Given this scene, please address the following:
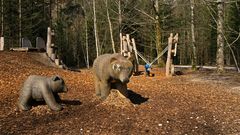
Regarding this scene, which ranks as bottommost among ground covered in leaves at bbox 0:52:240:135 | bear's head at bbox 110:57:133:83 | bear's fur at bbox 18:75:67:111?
ground covered in leaves at bbox 0:52:240:135

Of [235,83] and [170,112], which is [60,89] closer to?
[170,112]

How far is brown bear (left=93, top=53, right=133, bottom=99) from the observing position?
798 centimetres

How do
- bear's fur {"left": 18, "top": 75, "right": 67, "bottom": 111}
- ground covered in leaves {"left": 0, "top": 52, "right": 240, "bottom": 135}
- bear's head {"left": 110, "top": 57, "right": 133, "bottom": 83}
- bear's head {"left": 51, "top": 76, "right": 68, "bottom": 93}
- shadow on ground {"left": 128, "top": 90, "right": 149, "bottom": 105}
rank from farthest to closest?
shadow on ground {"left": 128, "top": 90, "right": 149, "bottom": 105}, bear's head {"left": 51, "top": 76, "right": 68, "bottom": 93}, bear's fur {"left": 18, "top": 75, "right": 67, "bottom": 111}, bear's head {"left": 110, "top": 57, "right": 133, "bottom": 83}, ground covered in leaves {"left": 0, "top": 52, "right": 240, "bottom": 135}

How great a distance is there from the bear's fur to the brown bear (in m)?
1.11

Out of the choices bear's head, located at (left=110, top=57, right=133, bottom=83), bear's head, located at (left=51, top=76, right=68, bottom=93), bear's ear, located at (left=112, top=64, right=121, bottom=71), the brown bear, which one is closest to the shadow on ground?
the brown bear

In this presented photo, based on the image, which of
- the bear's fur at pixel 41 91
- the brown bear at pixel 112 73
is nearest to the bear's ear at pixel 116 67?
the brown bear at pixel 112 73

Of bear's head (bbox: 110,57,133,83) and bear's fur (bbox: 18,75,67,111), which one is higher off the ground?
bear's head (bbox: 110,57,133,83)

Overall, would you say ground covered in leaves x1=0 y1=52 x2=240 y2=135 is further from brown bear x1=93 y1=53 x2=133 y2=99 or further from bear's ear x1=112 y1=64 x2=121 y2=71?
bear's ear x1=112 y1=64 x2=121 y2=71

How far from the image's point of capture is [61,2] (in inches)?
1996

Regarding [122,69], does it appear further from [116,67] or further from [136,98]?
[136,98]

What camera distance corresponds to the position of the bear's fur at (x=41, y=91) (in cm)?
810

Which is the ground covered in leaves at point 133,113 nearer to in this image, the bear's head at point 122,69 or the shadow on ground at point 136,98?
the shadow on ground at point 136,98

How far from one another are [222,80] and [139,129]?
9.02 meters

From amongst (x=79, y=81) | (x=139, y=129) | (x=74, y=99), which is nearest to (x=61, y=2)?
(x=79, y=81)
